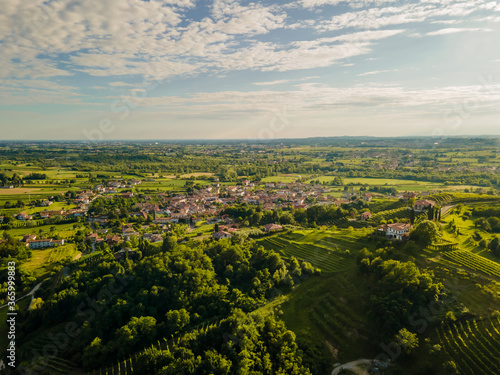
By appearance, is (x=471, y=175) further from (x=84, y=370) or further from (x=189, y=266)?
(x=84, y=370)

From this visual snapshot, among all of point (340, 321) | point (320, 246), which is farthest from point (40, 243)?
point (340, 321)

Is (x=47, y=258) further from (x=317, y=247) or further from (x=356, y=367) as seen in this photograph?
(x=356, y=367)

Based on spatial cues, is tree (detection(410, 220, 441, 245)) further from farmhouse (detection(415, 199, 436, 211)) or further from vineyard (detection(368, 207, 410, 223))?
vineyard (detection(368, 207, 410, 223))

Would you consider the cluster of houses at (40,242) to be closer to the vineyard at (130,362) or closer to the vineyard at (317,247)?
the vineyard at (130,362)

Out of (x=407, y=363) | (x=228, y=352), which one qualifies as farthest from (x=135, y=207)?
(x=407, y=363)

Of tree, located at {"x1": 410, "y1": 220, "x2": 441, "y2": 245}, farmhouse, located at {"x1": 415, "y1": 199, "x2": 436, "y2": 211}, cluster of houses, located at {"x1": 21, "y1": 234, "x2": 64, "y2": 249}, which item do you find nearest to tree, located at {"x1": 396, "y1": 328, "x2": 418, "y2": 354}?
tree, located at {"x1": 410, "y1": 220, "x2": 441, "y2": 245}

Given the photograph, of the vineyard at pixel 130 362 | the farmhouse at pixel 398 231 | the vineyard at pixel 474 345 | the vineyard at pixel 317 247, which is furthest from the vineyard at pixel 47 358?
the farmhouse at pixel 398 231
